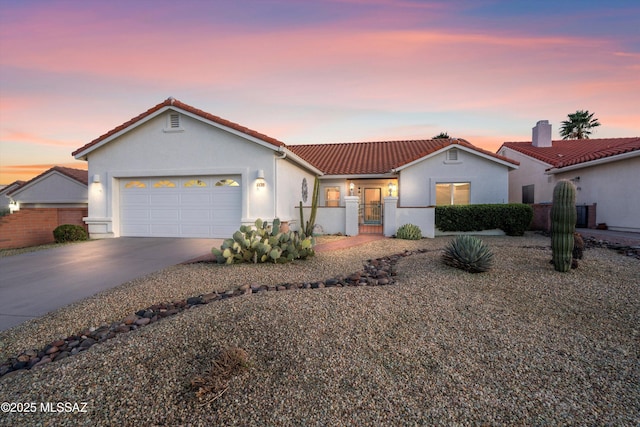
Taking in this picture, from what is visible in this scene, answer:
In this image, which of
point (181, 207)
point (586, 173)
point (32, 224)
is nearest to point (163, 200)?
point (181, 207)

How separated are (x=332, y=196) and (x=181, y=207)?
30.2 ft

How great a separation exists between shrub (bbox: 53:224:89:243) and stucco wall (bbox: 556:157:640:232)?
23202mm

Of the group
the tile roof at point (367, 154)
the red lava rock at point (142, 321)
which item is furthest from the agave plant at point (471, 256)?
the tile roof at point (367, 154)

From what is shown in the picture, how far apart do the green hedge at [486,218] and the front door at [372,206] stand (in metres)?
4.81

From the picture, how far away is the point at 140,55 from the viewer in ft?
36.6

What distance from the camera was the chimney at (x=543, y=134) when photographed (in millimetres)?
21391

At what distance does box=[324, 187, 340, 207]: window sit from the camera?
18.9 metres

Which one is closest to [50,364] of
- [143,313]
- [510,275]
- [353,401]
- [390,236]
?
[143,313]

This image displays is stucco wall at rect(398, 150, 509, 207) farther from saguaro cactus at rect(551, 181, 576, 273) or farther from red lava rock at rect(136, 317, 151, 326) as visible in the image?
red lava rock at rect(136, 317, 151, 326)

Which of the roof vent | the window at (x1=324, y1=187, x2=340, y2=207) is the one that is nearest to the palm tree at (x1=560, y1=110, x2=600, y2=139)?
the window at (x1=324, y1=187, x2=340, y2=207)

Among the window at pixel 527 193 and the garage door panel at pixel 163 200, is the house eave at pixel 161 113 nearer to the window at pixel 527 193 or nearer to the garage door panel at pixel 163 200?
the garage door panel at pixel 163 200

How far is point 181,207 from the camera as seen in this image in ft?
40.7

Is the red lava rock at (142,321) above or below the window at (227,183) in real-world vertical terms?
below

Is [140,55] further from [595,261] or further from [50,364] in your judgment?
[595,261]
